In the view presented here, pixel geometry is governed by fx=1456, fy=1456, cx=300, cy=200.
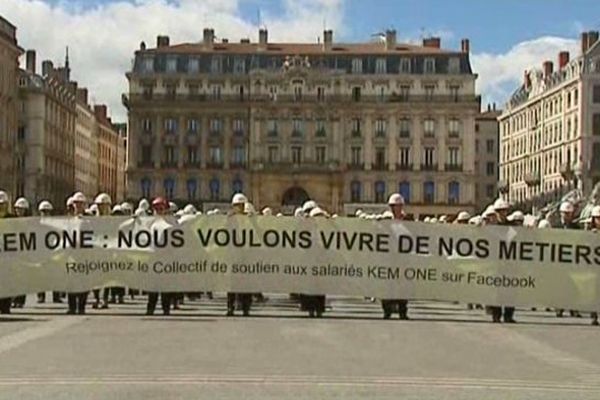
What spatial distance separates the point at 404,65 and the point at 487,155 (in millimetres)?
43168

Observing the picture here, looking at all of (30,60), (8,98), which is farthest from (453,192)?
(8,98)

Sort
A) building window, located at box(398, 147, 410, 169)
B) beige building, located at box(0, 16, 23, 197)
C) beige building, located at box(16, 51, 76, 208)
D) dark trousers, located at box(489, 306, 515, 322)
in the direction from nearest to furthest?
dark trousers, located at box(489, 306, 515, 322) < beige building, located at box(0, 16, 23, 197) < beige building, located at box(16, 51, 76, 208) < building window, located at box(398, 147, 410, 169)

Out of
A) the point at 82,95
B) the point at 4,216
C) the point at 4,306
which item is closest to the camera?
the point at 4,306

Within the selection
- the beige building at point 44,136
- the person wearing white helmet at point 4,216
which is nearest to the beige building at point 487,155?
the beige building at point 44,136

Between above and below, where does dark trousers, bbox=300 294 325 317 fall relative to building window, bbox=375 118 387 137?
below

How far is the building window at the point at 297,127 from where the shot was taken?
468 feet

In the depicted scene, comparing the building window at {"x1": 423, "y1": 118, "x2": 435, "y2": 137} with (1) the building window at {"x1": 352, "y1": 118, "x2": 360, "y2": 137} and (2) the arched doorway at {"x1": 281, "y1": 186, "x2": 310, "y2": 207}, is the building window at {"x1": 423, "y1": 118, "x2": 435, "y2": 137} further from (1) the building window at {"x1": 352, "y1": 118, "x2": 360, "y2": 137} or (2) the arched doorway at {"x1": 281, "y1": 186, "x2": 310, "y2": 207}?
(2) the arched doorway at {"x1": 281, "y1": 186, "x2": 310, "y2": 207}

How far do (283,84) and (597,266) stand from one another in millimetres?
117137

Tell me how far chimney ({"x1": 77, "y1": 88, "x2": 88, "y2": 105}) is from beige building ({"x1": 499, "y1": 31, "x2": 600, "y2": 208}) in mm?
49678

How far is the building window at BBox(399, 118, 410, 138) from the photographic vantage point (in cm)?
14312

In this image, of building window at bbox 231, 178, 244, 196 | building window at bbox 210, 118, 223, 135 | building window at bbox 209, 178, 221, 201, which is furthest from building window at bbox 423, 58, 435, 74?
building window at bbox 209, 178, 221, 201

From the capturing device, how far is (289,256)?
86.9 ft

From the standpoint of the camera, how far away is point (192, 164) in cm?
14250

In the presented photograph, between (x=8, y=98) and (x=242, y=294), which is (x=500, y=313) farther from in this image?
(x=8, y=98)
